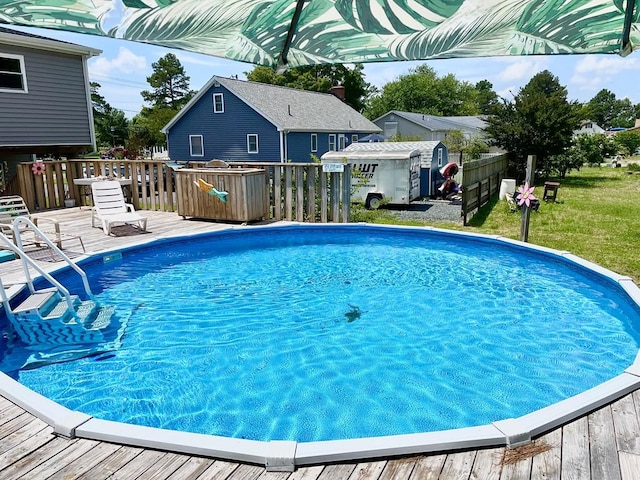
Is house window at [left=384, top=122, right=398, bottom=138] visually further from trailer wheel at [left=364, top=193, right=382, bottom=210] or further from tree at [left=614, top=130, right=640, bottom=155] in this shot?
trailer wheel at [left=364, top=193, right=382, bottom=210]

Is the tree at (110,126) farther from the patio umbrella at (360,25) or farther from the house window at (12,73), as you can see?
the patio umbrella at (360,25)

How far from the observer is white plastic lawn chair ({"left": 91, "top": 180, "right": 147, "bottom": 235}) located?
30.2 ft

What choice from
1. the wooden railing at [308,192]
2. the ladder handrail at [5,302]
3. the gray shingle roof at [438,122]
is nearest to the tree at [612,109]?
the gray shingle roof at [438,122]

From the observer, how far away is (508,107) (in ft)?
68.7

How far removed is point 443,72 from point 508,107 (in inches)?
2327

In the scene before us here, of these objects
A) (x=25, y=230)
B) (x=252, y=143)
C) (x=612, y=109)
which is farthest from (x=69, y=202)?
(x=612, y=109)

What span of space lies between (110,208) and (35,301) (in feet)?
15.7

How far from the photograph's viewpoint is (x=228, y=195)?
1025 cm

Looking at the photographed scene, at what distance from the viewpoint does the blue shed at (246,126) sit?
1007 inches

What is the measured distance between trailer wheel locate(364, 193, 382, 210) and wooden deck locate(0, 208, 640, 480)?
1063cm

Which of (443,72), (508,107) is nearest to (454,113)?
(443,72)

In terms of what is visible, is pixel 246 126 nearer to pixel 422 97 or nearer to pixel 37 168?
pixel 37 168

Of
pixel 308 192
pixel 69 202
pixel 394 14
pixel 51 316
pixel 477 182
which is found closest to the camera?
pixel 394 14

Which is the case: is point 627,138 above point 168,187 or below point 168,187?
above
